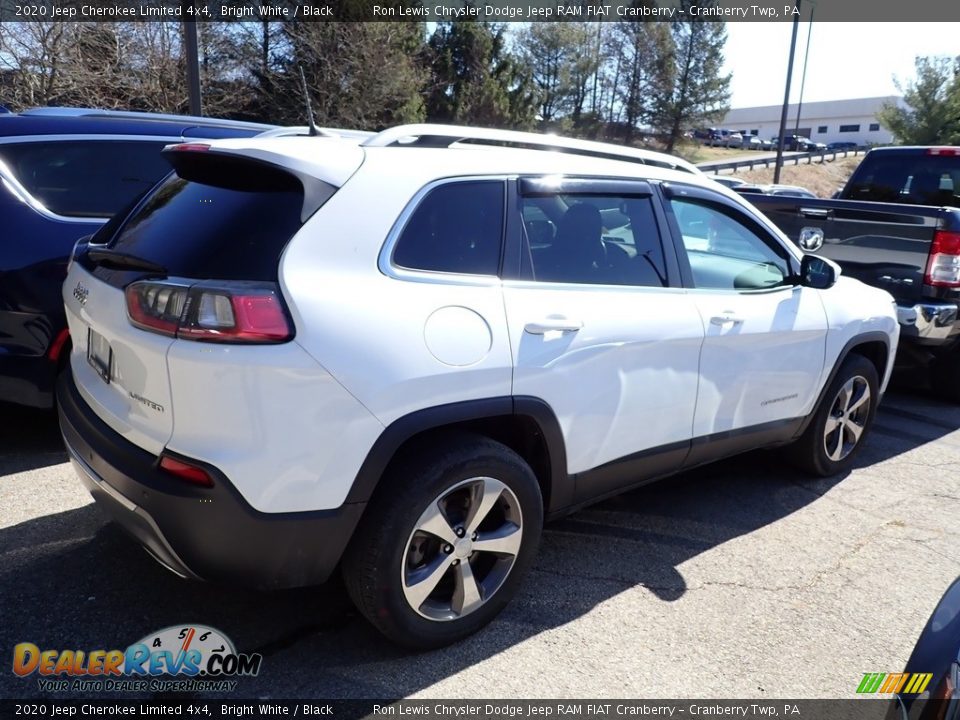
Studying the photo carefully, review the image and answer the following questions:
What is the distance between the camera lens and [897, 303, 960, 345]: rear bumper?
5.82m

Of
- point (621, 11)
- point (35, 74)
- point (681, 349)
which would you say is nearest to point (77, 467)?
point (681, 349)

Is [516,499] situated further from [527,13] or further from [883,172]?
[527,13]

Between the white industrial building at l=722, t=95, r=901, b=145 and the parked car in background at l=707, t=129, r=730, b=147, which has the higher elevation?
the white industrial building at l=722, t=95, r=901, b=145

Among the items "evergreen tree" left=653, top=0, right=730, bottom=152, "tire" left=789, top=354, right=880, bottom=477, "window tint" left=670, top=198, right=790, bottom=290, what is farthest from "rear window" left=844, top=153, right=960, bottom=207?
"evergreen tree" left=653, top=0, right=730, bottom=152

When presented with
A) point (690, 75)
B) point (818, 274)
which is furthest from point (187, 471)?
point (690, 75)

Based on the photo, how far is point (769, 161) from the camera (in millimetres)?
40500

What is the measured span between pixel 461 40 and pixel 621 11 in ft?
73.5

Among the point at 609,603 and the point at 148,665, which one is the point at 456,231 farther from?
the point at 148,665

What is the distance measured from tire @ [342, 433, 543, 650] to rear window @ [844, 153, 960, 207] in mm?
7050

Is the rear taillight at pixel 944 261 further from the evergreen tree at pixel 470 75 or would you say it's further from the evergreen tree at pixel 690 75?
the evergreen tree at pixel 690 75

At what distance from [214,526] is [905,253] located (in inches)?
220

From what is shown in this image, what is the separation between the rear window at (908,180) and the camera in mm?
7918

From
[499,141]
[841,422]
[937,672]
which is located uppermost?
[499,141]

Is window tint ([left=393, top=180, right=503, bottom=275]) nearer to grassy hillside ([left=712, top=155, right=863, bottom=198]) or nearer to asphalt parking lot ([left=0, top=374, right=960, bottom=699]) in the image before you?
asphalt parking lot ([left=0, top=374, right=960, bottom=699])
